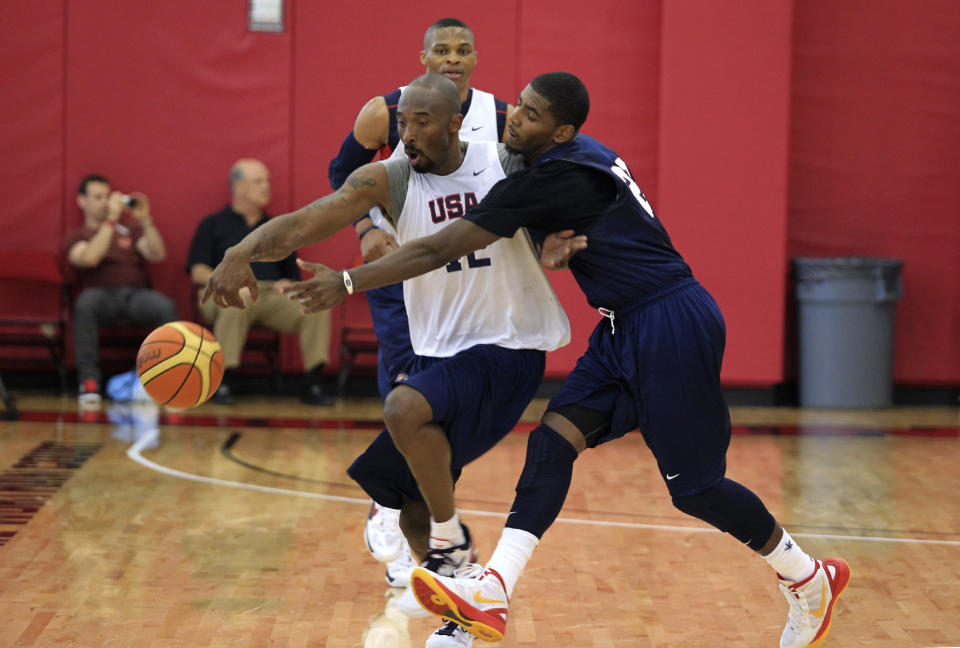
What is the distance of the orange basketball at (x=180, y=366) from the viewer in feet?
13.9

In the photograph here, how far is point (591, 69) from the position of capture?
9.15 meters

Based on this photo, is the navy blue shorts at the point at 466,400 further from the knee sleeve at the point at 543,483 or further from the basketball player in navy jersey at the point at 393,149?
the basketball player in navy jersey at the point at 393,149

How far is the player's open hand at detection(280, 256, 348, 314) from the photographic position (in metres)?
3.01

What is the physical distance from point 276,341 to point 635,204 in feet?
19.7

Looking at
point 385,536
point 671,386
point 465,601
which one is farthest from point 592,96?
point 465,601

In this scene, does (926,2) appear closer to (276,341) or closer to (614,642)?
→ (276,341)

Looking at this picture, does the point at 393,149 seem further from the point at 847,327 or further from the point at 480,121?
the point at 847,327

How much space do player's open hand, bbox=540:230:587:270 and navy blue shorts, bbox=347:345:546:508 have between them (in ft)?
1.11

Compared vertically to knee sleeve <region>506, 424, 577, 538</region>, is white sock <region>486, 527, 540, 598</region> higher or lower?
lower

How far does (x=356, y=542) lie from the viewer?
Result: 471 cm

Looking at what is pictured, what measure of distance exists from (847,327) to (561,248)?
245 inches

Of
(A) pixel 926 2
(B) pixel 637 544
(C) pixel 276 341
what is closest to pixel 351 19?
(C) pixel 276 341

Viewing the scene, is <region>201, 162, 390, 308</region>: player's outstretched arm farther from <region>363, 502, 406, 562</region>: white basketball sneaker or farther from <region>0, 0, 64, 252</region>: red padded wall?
<region>0, 0, 64, 252</region>: red padded wall

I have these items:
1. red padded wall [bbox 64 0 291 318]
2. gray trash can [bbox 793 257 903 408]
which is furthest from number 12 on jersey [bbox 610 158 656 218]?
red padded wall [bbox 64 0 291 318]
